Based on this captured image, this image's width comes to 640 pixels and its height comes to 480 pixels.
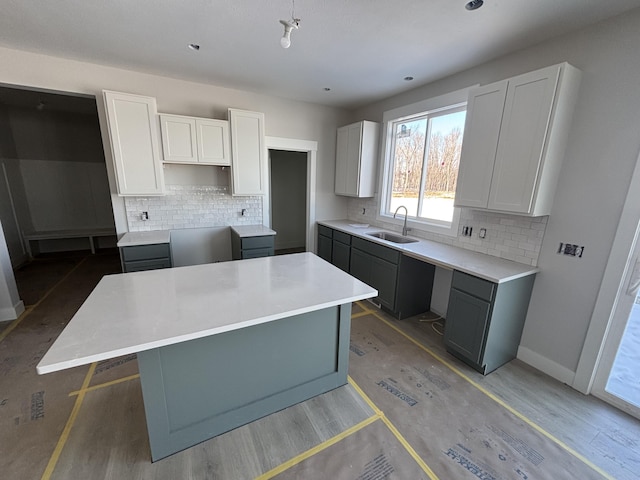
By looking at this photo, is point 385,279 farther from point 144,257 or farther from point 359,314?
point 144,257

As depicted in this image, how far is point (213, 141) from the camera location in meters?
3.26

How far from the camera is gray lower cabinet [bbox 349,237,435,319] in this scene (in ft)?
9.56

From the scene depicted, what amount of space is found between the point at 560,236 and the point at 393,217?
1891mm

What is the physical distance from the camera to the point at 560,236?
2107 mm

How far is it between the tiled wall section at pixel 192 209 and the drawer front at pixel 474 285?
9.36ft

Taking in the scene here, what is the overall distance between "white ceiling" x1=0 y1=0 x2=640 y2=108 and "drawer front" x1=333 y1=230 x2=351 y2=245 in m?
1.96

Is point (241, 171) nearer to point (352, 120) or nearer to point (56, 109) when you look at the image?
point (352, 120)

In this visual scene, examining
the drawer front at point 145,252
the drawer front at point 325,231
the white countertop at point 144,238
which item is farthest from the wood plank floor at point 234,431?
the drawer front at point 325,231

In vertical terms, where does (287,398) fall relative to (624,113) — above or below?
below

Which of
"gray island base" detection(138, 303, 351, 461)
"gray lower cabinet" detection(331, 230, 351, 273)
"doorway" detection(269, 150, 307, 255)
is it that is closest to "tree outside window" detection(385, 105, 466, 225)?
"gray lower cabinet" detection(331, 230, 351, 273)

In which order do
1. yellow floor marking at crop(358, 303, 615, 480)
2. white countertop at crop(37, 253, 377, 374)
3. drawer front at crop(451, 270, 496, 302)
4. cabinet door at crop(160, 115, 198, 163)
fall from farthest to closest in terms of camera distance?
cabinet door at crop(160, 115, 198, 163) → drawer front at crop(451, 270, 496, 302) → yellow floor marking at crop(358, 303, 615, 480) → white countertop at crop(37, 253, 377, 374)

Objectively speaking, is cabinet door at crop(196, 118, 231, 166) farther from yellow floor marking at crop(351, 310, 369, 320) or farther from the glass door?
the glass door

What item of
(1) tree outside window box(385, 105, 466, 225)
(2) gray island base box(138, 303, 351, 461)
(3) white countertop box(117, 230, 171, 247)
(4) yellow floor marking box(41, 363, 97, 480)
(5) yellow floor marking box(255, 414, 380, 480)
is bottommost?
(4) yellow floor marking box(41, 363, 97, 480)

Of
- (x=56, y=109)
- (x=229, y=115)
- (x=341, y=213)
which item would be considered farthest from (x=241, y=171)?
(x=56, y=109)
